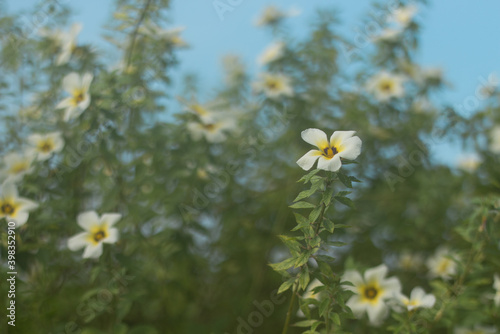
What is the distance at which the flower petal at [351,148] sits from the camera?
91cm

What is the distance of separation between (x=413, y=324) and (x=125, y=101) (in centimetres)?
102

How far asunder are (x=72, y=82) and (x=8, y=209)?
0.43 metres

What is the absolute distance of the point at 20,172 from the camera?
1.56 metres

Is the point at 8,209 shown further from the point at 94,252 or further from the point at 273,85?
the point at 273,85

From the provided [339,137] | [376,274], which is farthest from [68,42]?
[376,274]

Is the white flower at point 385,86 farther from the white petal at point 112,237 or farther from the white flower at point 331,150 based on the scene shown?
the white petal at point 112,237

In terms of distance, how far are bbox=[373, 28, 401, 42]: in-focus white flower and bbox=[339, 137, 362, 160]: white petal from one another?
1.36 meters

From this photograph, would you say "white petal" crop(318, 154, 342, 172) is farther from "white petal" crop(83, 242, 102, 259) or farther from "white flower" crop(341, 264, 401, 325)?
"white petal" crop(83, 242, 102, 259)

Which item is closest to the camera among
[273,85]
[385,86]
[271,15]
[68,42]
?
[68,42]

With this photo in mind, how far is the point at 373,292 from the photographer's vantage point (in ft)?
4.12

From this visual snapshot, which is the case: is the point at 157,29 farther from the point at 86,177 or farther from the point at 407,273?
the point at 407,273

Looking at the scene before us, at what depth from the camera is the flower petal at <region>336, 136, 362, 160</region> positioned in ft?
2.98

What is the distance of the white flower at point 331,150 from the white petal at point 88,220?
65cm

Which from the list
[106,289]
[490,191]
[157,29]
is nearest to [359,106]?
[490,191]
